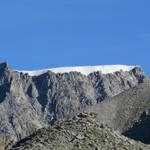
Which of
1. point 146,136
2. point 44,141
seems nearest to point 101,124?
point 44,141

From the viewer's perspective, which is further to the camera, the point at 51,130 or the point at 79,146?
the point at 51,130

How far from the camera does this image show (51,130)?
84125 millimetres

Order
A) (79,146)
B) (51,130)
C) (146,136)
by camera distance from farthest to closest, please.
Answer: (146,136) → (51,130) → (79,146)

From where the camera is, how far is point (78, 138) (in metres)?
81.1

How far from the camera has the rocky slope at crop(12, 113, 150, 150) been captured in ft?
259

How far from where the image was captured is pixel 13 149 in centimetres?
7888

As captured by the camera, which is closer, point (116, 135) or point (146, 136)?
point (116, 135)

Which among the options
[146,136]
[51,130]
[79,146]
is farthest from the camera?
[146,136]

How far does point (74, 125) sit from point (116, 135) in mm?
4274

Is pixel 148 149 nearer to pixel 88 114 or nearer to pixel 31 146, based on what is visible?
pixel 88 114

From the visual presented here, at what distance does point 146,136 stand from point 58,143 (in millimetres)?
111709

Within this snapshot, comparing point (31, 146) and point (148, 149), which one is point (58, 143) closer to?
point (31, 146)

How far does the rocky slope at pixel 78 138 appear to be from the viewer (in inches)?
3103

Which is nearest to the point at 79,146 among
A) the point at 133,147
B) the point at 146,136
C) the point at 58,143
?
the point at 58,143
